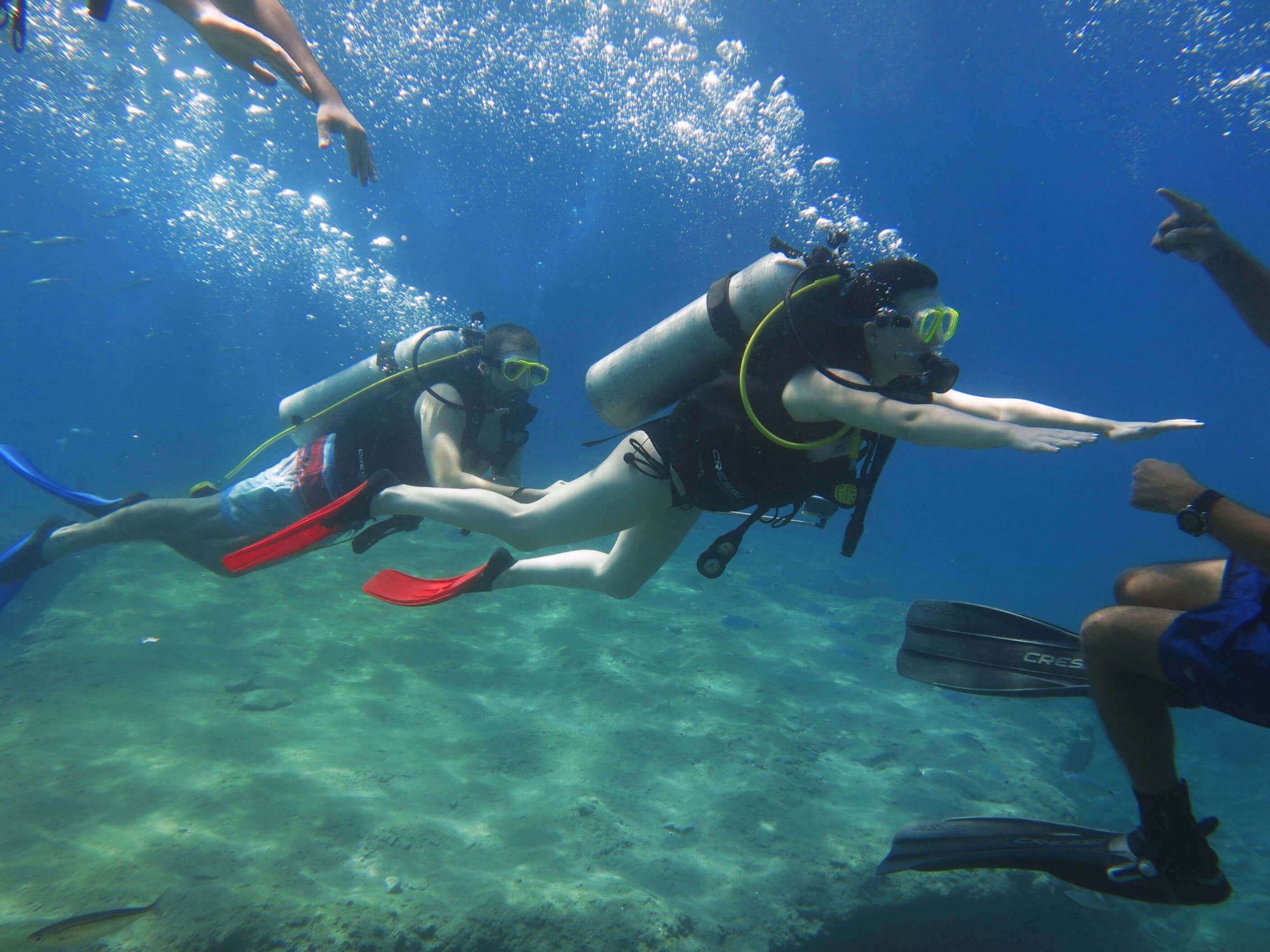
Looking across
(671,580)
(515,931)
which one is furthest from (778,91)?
(515,931)

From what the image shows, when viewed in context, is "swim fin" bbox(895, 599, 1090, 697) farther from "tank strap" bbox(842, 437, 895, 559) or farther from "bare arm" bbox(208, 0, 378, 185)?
"bare arm" bbox(208, 0, 378, 185)

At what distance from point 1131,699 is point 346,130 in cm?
447

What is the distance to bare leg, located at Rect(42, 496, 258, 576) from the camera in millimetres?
4727

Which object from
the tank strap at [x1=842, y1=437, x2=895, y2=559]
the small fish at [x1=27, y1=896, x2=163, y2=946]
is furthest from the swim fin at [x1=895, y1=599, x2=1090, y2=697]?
the small fish at [x1=27, y1=896, x2=163, y2=946]

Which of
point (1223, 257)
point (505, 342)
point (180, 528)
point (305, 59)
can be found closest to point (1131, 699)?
point (1223, 257)

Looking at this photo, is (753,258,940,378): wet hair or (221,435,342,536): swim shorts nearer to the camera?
(753,258,940,378): wet hair

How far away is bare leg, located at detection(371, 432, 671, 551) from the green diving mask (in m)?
1.12

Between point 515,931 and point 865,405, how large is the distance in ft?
14.7

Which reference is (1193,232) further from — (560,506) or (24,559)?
(24,559)

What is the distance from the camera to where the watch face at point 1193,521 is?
7.00 feet

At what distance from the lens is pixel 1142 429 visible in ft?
7.45

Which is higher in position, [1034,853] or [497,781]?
[1034,853]

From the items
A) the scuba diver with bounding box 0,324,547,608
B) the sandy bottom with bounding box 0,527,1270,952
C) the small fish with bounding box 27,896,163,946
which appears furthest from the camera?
the scuba diver with bounding box 0,324,547,608

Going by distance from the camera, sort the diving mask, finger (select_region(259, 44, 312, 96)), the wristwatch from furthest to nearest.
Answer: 1. the diving mask
2. finger (select_region(259, 44, 312, 96))
3. the wristwatch
